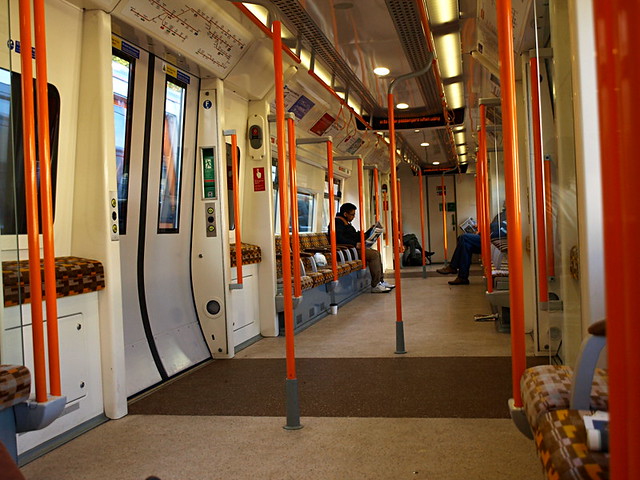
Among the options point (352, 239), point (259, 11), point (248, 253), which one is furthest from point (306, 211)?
point (259, 11)

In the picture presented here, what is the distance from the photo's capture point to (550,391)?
5.65 ft

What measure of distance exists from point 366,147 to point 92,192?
8661 millimetres

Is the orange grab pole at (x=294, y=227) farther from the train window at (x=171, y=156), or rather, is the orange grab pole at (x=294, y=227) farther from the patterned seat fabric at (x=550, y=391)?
the patterned seat fabric at (x=550, y=391)

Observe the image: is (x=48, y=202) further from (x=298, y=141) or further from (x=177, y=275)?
(x=298, y=141)

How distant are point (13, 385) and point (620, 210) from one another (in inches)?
84.4

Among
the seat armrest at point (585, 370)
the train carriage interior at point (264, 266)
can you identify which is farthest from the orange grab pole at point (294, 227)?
the seat armrest at point (585, 370)

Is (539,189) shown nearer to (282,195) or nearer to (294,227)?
(282,195)

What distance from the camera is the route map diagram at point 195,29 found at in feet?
12.1

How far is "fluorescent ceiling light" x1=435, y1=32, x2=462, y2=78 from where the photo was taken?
18.9 ft

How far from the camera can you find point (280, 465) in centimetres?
257

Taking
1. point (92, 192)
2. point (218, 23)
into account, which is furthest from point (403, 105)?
point (92, 192)

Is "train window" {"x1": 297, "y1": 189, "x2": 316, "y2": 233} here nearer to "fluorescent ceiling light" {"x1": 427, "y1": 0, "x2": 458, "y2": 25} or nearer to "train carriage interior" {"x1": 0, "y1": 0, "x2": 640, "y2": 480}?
"train carriage interior" {"x1": 0, "y1": 0, "x2": 640, "y2": 480}

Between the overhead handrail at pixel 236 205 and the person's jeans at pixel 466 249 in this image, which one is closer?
the overhead handrail at pixel 236 205

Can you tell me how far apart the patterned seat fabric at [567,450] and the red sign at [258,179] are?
455cm
